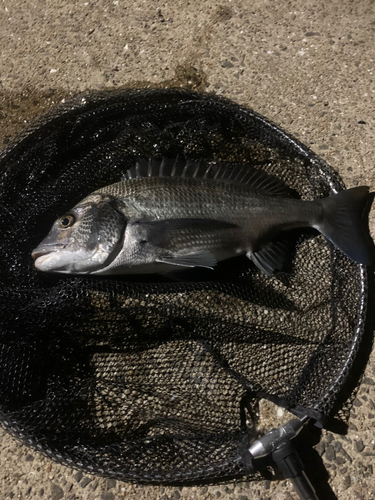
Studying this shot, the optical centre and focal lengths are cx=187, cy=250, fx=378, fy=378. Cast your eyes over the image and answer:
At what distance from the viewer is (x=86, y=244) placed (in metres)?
2.16

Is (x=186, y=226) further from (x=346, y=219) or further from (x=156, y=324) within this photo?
(x=346, y=219)

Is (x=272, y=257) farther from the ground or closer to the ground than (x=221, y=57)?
closer to the ground

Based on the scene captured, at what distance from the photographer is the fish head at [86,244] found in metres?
2.16

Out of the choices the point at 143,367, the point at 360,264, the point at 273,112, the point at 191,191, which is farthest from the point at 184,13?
the point at 143,367

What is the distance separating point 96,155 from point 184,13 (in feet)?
5.96

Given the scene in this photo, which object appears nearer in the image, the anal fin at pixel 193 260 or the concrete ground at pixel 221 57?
the anal fin at pixel 193 260

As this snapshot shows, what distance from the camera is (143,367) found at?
2273 millimetres

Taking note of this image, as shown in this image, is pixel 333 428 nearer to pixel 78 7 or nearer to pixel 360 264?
pixel 360 264

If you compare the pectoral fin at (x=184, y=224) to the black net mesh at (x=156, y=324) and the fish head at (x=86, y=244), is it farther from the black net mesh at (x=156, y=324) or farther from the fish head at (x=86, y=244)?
the black net mesh at (x=156, y=324)

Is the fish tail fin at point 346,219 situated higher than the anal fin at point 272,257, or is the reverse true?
the fish tail fin at point 346,219

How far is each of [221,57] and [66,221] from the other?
6.57ft

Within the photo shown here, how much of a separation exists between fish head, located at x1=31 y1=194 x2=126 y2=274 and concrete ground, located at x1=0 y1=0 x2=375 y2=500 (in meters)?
1.36

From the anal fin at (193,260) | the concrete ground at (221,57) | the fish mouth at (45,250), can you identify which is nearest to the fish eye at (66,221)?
the fish mouth at (45,250)

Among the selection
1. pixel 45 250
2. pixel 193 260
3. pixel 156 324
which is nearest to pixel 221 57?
pixel 193 260
